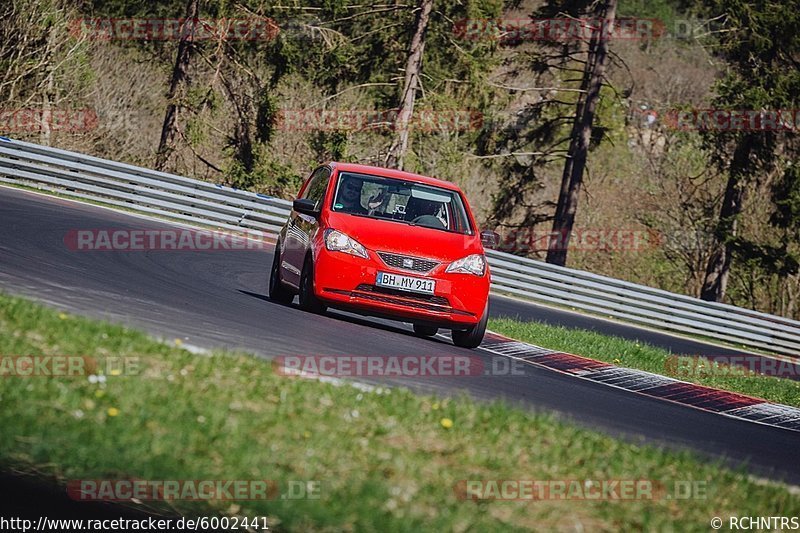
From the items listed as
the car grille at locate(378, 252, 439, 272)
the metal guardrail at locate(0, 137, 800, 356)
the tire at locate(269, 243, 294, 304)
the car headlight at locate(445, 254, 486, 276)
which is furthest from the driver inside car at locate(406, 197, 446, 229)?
the metal guardrail at locate(0, 137, 800, 356)

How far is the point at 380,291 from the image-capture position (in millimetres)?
12242

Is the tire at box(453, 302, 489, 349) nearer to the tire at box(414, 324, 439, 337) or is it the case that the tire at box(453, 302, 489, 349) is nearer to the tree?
the tire at box(414, 324, 439, 337)

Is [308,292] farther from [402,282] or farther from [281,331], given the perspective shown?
[281,331]

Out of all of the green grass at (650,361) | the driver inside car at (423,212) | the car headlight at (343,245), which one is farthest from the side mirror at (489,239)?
the green grass at (650,361)

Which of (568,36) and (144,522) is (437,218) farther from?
(568,36)

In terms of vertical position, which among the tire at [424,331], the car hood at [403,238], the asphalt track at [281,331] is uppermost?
the car hood at [403,238]

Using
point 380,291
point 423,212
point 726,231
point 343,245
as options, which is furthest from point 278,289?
point 726,231

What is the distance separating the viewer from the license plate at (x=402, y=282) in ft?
40.0

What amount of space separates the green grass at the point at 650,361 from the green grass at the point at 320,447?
7.99 metres

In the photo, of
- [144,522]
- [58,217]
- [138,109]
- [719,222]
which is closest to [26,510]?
[144,522]

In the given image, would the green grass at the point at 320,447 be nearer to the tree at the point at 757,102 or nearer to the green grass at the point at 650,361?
the green grass at the point at 650,361

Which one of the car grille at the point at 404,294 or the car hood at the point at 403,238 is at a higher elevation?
the car hood at the point at 403,238

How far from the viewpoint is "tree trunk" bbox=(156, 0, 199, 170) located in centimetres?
3544

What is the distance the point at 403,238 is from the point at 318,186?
6.80 ft
